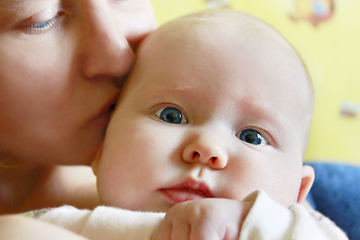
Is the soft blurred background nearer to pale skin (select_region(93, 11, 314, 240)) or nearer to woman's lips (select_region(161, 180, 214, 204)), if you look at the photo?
pale skin (select_region(93, 11, 314, 240))

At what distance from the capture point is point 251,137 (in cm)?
92

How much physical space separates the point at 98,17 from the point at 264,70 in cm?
45

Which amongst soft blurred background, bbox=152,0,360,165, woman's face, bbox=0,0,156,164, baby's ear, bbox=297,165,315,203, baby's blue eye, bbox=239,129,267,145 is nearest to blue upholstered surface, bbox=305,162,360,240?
baby's ear, bbox=297,165,315,203

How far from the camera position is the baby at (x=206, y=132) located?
78cm

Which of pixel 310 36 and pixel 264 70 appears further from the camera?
pixel 310 36

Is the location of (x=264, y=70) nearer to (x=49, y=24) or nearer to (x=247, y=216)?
(x=247, y=216)

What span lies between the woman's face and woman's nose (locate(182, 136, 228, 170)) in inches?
14.2

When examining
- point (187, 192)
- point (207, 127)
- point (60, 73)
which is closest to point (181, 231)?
point (187, 192)

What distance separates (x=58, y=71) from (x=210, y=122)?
0.42 meters

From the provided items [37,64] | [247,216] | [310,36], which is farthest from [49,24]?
[310,36]

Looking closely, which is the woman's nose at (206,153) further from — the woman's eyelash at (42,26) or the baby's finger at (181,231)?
the woman's eyelash at (42,26)

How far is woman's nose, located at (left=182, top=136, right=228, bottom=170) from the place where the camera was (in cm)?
80

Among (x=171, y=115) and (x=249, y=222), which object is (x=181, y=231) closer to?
(x=249, y=222)

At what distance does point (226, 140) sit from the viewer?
86 cm
